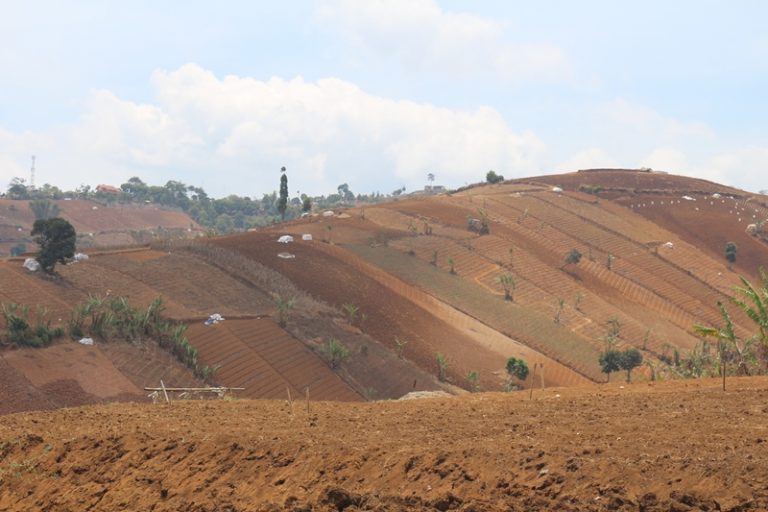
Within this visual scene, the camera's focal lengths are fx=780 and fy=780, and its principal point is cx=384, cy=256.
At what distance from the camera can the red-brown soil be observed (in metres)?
9.22

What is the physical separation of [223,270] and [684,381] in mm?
33568

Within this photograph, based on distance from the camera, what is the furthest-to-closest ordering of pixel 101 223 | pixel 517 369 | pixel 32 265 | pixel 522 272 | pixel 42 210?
pixel 101 223, pixel 42 210, pixel 522 272, pixel 517 369, pixel 32 265

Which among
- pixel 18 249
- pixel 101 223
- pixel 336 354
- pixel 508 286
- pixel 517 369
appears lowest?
pixel 18 249

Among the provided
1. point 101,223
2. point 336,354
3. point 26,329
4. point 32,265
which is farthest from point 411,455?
point 101,223

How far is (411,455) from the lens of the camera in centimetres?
1065

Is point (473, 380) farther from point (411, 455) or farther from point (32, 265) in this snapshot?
point (411, 455)

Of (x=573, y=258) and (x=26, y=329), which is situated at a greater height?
(x=573, y=258)

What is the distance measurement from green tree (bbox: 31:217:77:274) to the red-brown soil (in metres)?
25.6

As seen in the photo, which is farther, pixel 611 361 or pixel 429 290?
pixel 429 290

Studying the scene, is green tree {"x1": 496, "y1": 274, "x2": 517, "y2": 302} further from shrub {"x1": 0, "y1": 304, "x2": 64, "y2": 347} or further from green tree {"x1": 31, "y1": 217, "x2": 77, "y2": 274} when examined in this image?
shrub {"x1": 0, "y1": 304, "x2": 64, "y2": 347}

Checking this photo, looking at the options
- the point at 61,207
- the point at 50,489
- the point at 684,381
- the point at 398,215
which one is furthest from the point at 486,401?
the point at 61,207

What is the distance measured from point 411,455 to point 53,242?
3385cm

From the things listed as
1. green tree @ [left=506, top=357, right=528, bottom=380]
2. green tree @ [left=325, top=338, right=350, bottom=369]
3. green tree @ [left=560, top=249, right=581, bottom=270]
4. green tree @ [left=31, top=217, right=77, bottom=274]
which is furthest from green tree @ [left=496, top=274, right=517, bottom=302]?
green tree @ [left=31, top=217, right=77, bottom=274]

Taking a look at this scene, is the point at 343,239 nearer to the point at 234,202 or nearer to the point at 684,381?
the point at 684,381
